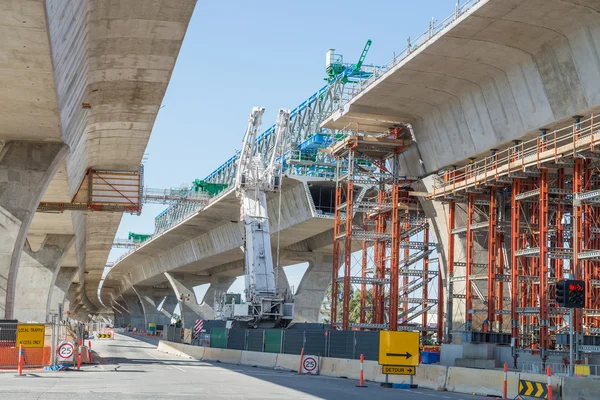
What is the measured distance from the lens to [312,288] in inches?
2943

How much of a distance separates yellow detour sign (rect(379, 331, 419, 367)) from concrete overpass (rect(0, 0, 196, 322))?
33.4ft

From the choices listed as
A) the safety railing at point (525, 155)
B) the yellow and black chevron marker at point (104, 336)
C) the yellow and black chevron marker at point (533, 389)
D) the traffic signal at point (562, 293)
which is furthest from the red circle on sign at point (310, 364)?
the yellow and black chevron marker at point (104, 336)

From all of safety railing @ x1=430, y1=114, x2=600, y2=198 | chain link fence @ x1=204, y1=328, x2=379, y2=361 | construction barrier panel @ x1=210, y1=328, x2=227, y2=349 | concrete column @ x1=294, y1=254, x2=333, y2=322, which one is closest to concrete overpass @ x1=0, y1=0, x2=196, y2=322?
chain link fence @ x1=204, y1=328, x2=379, y2=361

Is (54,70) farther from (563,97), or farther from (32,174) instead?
(563,97)

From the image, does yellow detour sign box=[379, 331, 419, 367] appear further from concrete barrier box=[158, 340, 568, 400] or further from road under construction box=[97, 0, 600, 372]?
road under construction box=[97, 0, 600, 372]

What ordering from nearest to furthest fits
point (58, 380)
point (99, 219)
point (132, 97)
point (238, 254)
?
1. point (58, 380)
2. point (132, 97)
3. point (99, 219)
4. point (238, 254)

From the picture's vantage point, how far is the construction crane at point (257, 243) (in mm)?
49613

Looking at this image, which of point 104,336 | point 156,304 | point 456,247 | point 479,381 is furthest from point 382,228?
point 156,304

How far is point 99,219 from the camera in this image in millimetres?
59469

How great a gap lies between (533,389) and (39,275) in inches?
1736

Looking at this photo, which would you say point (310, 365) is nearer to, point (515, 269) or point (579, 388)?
point (515, 269)

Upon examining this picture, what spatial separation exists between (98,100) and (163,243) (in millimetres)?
62323

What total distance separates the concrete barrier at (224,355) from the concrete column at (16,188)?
12.8 metres

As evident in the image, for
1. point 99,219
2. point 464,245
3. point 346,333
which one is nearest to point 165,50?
point 346,333
